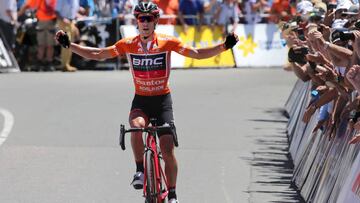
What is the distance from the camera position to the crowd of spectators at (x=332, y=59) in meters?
9.20

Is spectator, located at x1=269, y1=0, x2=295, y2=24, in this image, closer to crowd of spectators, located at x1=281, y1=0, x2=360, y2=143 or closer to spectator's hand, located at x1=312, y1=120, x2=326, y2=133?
crowd of spectators, located at x1=281, y1=0, x2=360, y2=143

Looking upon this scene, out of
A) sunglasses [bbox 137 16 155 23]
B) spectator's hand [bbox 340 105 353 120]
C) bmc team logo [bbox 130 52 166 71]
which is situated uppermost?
sunglasses [bbox 137 16 155 23]

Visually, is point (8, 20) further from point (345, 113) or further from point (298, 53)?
point (345, 113)

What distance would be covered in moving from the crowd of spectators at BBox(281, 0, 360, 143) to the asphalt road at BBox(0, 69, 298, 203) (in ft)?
3.68

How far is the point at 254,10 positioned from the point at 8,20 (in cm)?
679

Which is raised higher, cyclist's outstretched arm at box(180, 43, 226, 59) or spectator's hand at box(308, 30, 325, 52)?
spectator's hand at box(308, 30, 325, 52)

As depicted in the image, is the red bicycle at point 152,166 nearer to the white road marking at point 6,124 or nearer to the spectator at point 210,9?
the white road marking at point 6,124

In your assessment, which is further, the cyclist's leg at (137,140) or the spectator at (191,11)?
the spectator at (191,11)

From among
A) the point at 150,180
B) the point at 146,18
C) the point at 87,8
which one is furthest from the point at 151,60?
the point at 87,8

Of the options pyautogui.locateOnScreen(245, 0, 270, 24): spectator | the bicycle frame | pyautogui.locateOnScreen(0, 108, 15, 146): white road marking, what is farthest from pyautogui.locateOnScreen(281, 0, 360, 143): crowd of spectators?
pyautogui.locateOnScreen(245, 0, 270, 24): spectator

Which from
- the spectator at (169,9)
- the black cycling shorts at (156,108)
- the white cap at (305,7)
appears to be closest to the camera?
the black cycling shorts at (156,108)

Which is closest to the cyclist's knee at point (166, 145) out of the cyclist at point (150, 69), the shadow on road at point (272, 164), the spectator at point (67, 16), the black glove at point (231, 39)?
the cyclist at point (150, 69)

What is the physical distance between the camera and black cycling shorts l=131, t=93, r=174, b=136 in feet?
34.9

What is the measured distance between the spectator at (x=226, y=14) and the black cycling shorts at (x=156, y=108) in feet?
60.8
